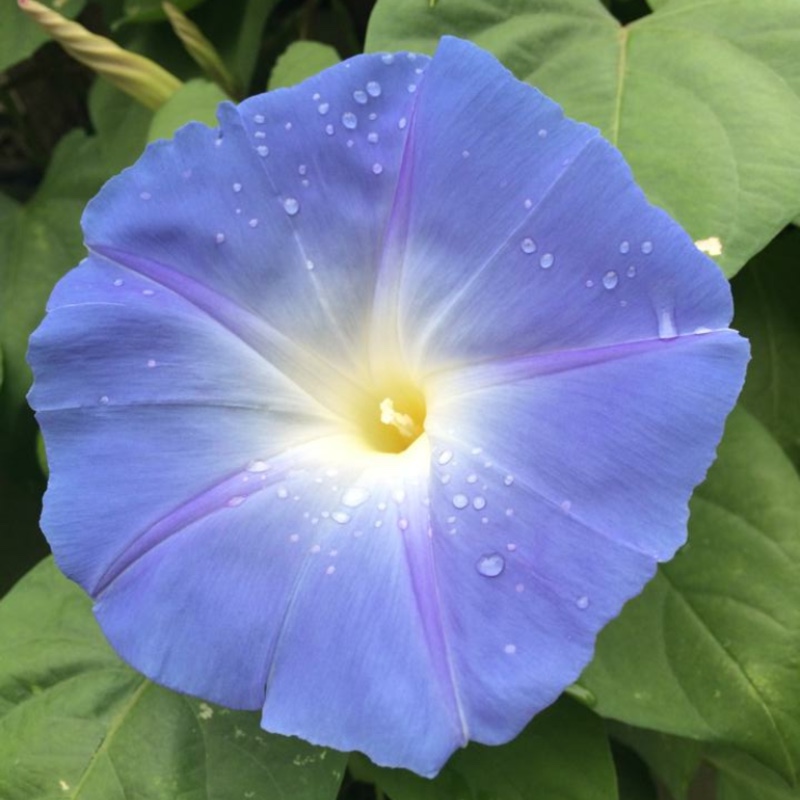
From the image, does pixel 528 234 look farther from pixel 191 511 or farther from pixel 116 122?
pixel 116 122

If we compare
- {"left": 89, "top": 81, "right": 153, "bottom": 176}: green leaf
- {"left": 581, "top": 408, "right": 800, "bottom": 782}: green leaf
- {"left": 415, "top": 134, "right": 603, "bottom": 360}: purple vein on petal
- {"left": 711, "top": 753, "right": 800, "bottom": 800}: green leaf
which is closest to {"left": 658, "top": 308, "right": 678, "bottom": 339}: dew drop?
{"left": 415, "top": 134, "right": 603, "bottom": 360}: purple vein on petal

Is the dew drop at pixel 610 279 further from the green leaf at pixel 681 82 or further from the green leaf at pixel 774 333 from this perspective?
the green leaf at pixel 774 333

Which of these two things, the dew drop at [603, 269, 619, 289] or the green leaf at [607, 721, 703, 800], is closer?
the dew drop at [603, 269, 619, 289]

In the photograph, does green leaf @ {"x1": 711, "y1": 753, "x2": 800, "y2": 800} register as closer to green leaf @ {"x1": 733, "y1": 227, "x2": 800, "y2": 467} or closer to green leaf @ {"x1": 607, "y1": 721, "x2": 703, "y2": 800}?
green leaf @ {"x1": 607, "y1": 721, "x2": 703, "y2": 800}

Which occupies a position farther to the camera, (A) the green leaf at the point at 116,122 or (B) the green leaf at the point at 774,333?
(A) the green leaf at the point at 116,122

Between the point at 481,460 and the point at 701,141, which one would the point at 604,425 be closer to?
the point at 481,460

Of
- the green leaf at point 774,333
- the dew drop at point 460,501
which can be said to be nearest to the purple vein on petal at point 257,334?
the dew drop at point 460,501

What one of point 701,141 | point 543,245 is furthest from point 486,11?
point 543,245
